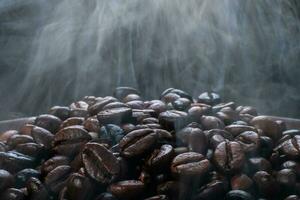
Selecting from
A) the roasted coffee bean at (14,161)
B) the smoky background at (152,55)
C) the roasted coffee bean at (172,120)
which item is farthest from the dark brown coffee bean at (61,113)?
the smoky background at (152,55)

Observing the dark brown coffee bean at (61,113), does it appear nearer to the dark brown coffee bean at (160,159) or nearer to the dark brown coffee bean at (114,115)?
the dark brown coffee bean at (114,115)

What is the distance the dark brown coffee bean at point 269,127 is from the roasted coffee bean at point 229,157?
27cm

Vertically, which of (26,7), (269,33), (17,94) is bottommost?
(17,94)

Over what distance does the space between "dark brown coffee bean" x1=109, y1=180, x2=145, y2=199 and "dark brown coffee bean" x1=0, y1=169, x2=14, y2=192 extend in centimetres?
38

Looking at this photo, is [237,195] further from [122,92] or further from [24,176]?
[122,92]

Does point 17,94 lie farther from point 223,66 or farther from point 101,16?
point 223,66

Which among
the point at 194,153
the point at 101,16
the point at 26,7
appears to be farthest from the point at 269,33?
the point at 194,153

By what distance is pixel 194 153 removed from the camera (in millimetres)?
1473

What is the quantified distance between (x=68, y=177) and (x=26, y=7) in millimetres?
3187

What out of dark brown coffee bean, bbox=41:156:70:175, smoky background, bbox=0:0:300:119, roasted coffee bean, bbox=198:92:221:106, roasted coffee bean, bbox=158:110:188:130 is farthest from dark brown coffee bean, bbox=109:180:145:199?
smoky background, bbox=0:0:300:119

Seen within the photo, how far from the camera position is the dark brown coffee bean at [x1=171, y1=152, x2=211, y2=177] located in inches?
54.4

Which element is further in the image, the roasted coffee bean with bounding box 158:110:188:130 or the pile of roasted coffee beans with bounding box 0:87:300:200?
the roasted coffee bean with bounding box 158:110:188:130

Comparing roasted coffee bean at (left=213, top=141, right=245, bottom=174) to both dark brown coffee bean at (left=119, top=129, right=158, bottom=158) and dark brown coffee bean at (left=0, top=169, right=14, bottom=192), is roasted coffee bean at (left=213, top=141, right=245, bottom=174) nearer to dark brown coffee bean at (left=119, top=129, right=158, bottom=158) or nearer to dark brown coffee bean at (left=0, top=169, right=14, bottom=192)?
dark brown coffee bean at (left=119, top=129, right=158, bottom=158)

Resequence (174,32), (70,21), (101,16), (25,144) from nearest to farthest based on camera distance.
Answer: (25,144), (101,16), (70,21), (174,32)
